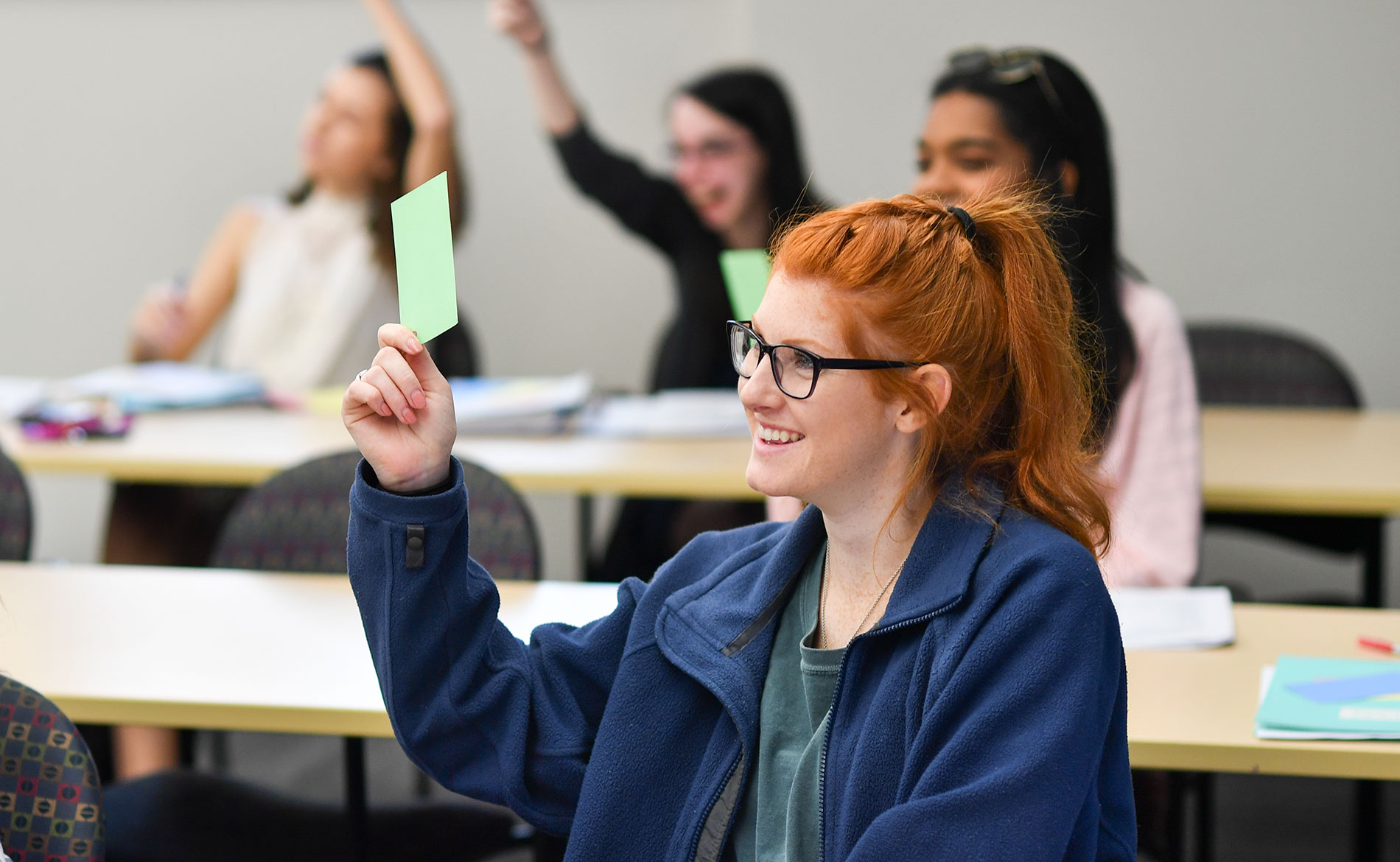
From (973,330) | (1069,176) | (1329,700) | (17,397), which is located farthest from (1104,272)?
(17,397)

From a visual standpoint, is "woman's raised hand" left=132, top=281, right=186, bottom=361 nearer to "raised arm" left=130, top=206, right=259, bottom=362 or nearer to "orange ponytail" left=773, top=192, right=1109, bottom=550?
"raised arm" left=130, top=206, right=259, bottom=362

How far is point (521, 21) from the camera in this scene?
10.2 feet

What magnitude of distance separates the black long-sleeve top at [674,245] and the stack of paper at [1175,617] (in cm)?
134

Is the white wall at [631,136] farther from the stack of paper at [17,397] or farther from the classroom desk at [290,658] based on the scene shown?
the classroom desk at [290,658]

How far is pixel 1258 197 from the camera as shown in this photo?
3.67 meters

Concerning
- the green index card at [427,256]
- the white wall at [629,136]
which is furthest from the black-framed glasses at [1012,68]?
the white wall at [629,136]

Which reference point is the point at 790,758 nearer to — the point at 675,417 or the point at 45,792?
the point at 45,792

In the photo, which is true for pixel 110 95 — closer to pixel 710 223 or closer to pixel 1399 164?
pixel 710 223

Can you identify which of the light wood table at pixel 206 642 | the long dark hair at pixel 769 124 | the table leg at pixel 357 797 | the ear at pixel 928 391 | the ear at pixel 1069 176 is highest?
the long dark hair at pixel 769 124

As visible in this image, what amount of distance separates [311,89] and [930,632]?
11.8ft

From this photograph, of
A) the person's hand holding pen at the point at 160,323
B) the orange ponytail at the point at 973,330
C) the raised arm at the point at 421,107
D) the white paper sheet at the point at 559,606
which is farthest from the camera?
the person's hand holding pen at the point at 160,323

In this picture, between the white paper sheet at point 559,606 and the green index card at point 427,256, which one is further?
the white paper sheet at point 559,606

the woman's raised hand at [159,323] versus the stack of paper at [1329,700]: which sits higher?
the woman's raised hand at [159,323]

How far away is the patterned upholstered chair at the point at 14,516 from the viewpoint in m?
2.07
